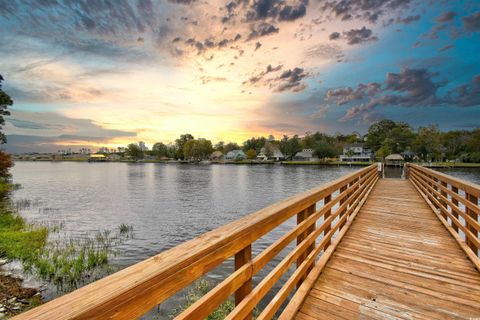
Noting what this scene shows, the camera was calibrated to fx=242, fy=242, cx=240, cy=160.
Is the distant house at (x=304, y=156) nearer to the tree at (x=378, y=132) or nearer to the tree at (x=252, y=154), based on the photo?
the tree at (x=252, y=154)

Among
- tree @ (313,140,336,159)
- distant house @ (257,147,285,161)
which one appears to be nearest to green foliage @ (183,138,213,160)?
distant house @ (257,147,285,161)

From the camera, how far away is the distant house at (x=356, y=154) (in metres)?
86.5

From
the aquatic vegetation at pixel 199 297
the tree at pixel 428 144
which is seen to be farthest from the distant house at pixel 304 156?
the aquatic vegetation at pixel 199 297

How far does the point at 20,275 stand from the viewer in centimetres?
702

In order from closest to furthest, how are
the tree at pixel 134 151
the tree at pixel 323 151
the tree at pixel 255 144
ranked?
the tree at pixel 323 151
the tree at pixel 255 144
the tree at pixel 134 151

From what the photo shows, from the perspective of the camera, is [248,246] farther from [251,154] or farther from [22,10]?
[251,154]

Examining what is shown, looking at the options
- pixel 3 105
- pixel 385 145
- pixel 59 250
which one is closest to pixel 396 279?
pixel 59 250

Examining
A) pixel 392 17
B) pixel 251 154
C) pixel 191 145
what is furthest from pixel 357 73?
pixel 191 145

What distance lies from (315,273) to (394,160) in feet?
259

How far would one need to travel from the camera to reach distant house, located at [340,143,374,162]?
8651 cm

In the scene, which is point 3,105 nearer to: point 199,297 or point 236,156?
point 199,297

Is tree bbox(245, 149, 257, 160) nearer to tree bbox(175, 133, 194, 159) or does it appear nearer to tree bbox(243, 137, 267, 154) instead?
tree bbox(243, 137, 267, 154)

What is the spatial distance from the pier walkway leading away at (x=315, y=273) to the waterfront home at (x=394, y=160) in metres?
69.2

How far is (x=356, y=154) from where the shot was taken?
88.8 m
